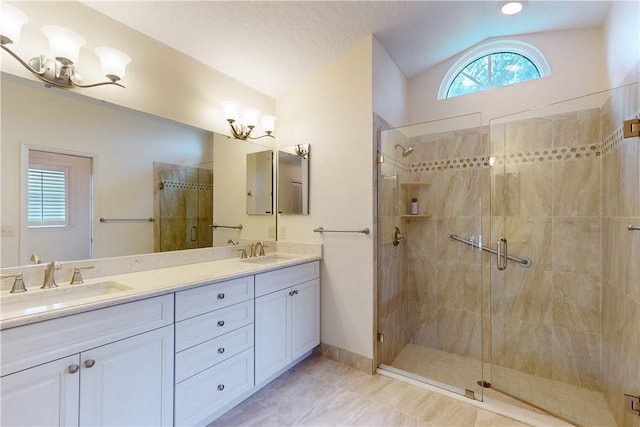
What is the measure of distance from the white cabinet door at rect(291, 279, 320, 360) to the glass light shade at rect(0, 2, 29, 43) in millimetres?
2122

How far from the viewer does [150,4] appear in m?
1.72

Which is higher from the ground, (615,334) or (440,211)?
(440,211)

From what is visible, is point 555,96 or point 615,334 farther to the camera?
point 555,96

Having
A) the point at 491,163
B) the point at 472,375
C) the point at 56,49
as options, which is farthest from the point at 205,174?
the point at 472,375

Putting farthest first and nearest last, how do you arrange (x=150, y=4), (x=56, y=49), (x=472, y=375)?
(x=472, y=375)
(x=150, y=4)
(x=56, y=49)

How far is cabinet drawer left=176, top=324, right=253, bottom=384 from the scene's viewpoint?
1.50 metres

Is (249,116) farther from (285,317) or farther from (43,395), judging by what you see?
(43,395)

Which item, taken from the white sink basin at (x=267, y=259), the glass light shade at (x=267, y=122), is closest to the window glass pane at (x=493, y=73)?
the glass light shade at (x=267, y=122)

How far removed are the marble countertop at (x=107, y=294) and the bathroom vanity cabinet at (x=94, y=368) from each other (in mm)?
39

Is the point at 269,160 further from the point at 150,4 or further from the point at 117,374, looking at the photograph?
the point at 117,374

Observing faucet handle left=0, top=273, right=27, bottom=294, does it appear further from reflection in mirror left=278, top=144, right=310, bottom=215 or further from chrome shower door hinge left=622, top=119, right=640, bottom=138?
chrome shower door hinge left=622, top=119, right=640, bottom=138

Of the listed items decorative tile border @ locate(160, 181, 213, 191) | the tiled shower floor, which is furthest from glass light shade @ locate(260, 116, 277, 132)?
the tiled shower floor

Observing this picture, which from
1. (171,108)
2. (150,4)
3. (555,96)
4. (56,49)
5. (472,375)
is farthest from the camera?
(555,96)

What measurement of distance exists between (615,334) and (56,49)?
369 centimetres
